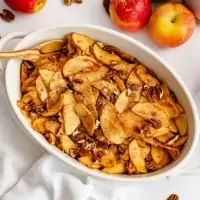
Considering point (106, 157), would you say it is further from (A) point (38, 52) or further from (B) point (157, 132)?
(A) point (38, 52)

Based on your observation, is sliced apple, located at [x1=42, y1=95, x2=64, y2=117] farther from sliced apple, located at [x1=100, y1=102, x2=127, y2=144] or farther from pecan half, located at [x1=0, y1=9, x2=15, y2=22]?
pecan half, located at [x1=0, y1=9, x2=15, y2=22]

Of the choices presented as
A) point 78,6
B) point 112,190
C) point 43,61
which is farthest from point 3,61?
point 112,190

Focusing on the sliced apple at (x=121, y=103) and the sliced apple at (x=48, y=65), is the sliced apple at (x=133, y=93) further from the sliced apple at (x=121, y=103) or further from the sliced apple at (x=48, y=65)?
the sliced apple at (x=48, y=65)

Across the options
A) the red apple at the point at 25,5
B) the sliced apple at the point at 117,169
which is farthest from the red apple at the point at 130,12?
the sliced apple at the point at 117,169

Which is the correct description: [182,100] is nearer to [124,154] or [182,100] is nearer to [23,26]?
[124,154]

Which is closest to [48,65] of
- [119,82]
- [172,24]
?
[119,82]
